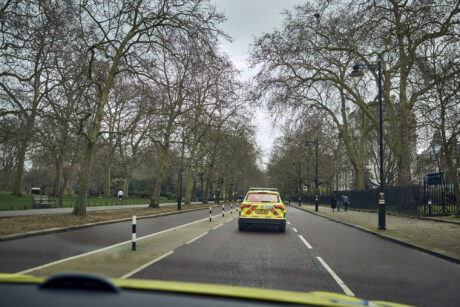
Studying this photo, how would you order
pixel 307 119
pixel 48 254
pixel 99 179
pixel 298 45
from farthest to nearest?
1. pixel 99 179
2. pixel 307 119
3. pixel 298 45
4. pixel 48 254

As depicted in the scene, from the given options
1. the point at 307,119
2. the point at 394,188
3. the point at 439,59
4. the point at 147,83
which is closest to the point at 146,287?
the point at 439,59

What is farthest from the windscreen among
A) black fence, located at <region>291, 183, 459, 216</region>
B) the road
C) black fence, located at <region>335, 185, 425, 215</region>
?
black fence, located at <region>335, 185, 425, 215</region>

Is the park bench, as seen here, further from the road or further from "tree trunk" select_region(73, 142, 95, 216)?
the road

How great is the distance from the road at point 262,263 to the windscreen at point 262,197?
2966 millimetres

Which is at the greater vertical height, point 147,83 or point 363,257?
point 147,83

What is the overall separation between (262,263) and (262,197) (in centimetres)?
692

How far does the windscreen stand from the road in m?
2.97

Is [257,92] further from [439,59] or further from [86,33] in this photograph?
[439,59]

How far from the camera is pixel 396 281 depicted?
6.17 meters

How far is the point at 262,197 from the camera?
14398 millimetres

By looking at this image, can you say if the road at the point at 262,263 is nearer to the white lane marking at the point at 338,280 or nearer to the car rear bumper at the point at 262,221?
the white lane marking at the point at 338,280

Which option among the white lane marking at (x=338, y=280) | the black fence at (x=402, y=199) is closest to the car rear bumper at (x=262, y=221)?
the white lane marking at (x=338, y=280)

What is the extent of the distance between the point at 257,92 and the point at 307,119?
5.04 metres

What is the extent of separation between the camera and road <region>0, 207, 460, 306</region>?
5723 millimetres
